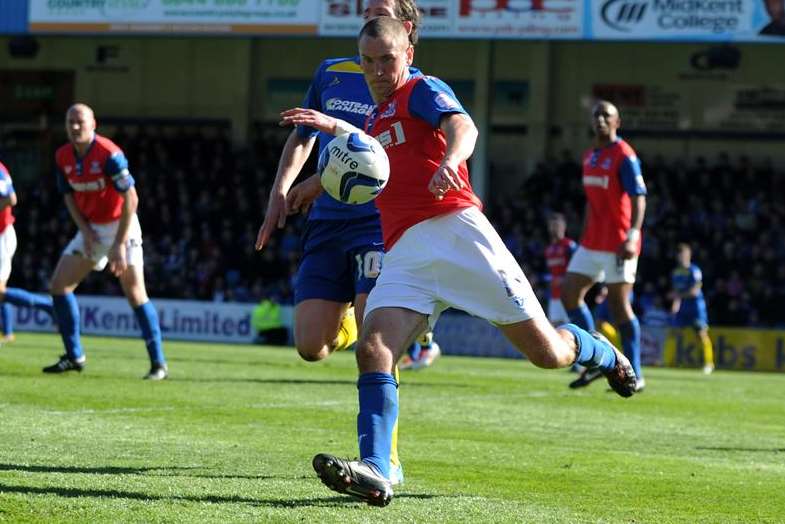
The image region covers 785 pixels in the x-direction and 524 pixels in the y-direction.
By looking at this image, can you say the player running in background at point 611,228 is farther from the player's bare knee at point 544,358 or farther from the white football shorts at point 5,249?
the player's bare knee at point 544,358

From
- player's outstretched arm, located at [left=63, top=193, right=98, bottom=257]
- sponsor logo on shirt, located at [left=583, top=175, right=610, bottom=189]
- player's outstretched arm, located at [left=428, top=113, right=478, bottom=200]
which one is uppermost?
player's outstretched arm, located at [left=428, top=113, right=478, bottom=200]

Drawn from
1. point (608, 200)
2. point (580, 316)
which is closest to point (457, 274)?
point (608, 200)

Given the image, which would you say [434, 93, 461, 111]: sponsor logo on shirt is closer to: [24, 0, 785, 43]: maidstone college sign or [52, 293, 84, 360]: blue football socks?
[52, 293, 84, 360]: blue football socks

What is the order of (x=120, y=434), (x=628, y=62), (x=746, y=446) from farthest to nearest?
(x=628, y=62)
(x=746, y=446)
(x=120, y=434)

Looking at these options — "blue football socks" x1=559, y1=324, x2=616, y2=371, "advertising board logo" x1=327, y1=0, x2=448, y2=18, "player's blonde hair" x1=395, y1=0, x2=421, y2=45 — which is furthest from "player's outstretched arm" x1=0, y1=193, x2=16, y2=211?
"advertising board logo" x1=327, y1=0, x2=448, y2=18

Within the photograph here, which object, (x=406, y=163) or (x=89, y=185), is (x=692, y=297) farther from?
(x=406, y=163)

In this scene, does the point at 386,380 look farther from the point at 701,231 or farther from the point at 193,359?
the point at 701,231

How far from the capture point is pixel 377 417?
6.03m

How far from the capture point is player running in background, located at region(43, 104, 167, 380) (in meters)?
12.5

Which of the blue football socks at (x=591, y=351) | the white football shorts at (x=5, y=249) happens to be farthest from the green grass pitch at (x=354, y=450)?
the white football shorts at (x=5, y=249)

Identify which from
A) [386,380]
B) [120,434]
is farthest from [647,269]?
[386,380]

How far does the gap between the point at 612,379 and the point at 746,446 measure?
262 cm

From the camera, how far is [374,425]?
600 cm

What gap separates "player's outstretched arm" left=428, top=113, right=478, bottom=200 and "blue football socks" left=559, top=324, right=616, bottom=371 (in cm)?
129
